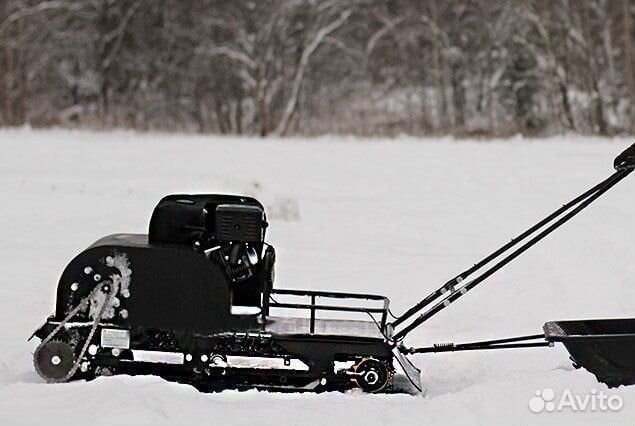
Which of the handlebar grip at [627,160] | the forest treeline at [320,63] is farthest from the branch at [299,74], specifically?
the handlebar grip at [627,160]

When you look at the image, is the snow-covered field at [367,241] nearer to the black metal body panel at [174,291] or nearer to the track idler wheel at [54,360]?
the track idler wheel at [54,360]

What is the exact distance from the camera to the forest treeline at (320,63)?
30.2m

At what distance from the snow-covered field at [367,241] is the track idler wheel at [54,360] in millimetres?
161

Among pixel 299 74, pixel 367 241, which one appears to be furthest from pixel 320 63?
pixel 367 241

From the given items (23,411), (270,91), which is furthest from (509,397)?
(270,91)

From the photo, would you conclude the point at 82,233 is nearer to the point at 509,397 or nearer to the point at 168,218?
the point at 168,218

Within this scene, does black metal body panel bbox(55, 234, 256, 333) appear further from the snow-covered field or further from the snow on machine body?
the snow-covered field

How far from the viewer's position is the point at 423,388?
18.7 feet

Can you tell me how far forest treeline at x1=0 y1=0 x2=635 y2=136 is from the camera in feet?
99.1

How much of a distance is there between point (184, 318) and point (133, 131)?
15.7 meters

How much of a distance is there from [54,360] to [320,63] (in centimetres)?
3122

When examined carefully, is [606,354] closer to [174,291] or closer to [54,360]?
[174,291]

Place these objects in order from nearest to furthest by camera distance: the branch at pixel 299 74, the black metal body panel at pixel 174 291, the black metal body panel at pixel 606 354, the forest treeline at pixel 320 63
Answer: the black metal body panel at pixel 606 354 → the black metal body panel at pixel 174 291 → the branch at pixel 299 74 → the forest treeline at pixel 320 63

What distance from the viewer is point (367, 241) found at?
34.7 feet
